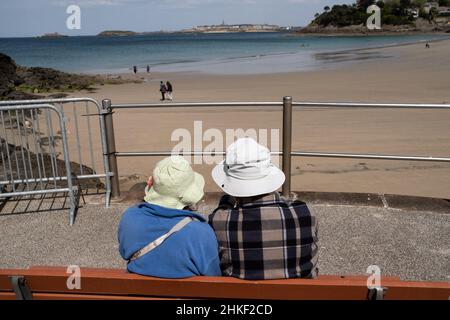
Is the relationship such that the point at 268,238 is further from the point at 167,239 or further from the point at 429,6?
the point at 429,6

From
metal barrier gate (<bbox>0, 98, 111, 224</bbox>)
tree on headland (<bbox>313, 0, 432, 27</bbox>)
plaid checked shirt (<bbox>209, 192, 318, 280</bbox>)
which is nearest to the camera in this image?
plaid checked shirt (<bbox>209, 192, 318, 280</bbox>)

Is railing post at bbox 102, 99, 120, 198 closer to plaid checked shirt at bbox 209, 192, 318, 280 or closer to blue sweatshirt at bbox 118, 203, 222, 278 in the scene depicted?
blue sweatshirt at bbox 118, 203, 222, 278

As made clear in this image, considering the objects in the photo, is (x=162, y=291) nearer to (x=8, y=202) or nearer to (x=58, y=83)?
(x=8, y=202)

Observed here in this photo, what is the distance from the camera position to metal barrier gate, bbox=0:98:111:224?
505 centimetres

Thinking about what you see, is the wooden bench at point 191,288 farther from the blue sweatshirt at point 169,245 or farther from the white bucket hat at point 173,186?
the white bucket hat at point 173,186

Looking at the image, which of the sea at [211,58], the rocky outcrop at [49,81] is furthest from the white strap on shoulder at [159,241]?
the sea at [211,58]

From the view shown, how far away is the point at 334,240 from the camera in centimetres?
432

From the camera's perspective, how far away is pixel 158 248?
2.29 m

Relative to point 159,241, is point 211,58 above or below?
below

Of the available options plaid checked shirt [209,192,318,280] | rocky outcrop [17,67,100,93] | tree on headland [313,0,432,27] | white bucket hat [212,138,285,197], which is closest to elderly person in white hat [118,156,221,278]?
plaid checked shirt [209,192,318,280]

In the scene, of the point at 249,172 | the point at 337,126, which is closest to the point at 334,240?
the point at 249,172

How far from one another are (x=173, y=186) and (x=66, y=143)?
9.33ft

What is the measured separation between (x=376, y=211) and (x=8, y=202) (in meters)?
4.40
